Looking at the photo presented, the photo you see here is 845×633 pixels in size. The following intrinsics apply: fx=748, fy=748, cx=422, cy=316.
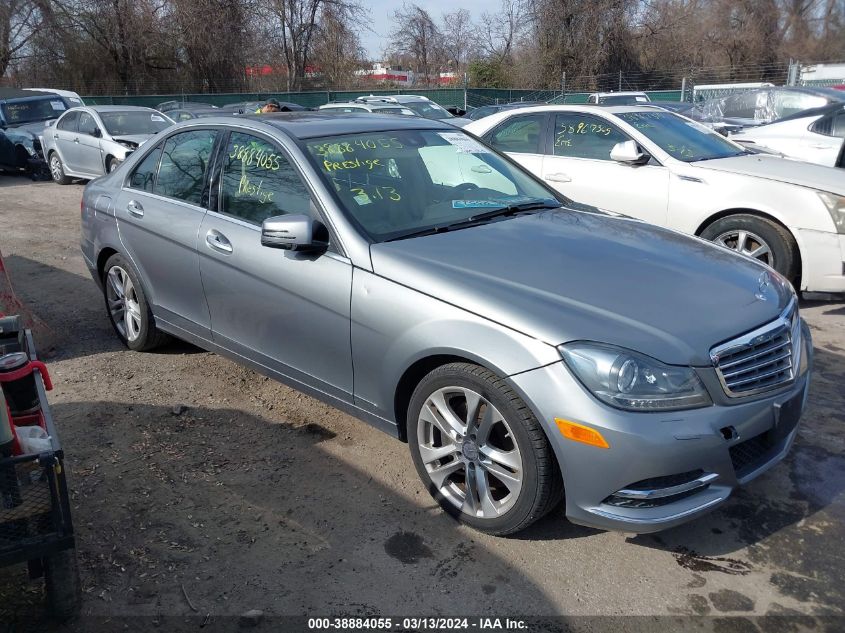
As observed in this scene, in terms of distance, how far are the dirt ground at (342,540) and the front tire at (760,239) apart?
173 centimetres

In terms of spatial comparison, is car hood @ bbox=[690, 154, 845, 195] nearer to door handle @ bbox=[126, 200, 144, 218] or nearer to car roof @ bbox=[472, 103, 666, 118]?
car roof @ bbox=[472, 103, 666, 118]

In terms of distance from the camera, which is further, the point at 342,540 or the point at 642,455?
the point at 342,540

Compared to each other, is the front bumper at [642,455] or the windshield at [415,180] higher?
the windshield at [415,180]

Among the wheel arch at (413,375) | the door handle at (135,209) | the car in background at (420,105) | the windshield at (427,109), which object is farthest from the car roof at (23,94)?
the wheel arch at (413,375)

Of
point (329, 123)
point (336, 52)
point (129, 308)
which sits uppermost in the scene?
point (336, 52)

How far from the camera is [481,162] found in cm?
451

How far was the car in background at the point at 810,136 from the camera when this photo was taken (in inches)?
370

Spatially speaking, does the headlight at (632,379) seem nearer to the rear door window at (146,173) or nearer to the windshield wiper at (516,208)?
the windshield wiper at (516,208)

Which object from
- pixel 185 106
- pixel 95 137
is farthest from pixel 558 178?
pixel 185 106

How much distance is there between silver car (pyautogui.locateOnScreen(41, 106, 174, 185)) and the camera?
12891 millimetres

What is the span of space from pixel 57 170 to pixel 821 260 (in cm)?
1363

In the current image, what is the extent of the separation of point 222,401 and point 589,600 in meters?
2.62

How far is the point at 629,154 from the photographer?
664 centimetres

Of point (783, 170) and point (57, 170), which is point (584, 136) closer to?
point (783, 170)
